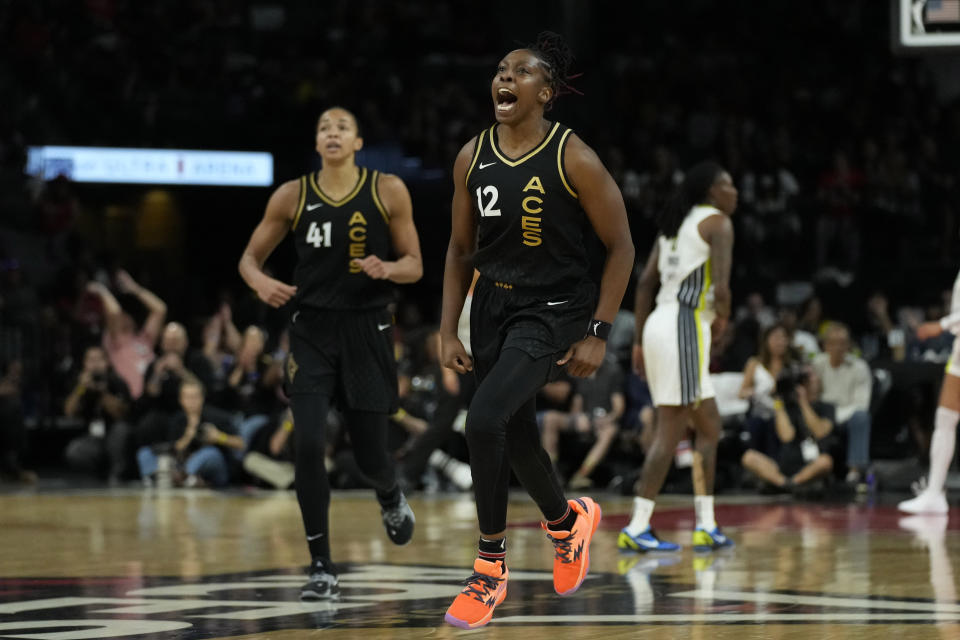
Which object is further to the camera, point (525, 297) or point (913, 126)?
point (913, 126)

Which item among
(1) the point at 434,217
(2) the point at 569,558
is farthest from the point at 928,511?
(1) the point at 434,217

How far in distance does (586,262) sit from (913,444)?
28.9 feet

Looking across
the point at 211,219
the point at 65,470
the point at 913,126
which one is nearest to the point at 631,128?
the point at 913,126

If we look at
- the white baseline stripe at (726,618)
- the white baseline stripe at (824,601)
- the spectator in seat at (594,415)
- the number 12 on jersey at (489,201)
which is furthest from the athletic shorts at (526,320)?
the spectator in seat at (594,415)

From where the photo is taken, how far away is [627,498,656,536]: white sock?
7.74 meters

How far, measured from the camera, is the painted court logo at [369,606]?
5285mm

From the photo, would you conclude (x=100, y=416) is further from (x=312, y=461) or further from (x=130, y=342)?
(x=312, y=461)

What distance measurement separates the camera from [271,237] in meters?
6.53

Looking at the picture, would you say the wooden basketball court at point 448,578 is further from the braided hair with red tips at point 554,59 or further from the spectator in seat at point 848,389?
the braided hair with red tips at point 554,59

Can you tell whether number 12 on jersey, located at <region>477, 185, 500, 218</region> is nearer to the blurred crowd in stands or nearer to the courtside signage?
the blurred crowd in stands

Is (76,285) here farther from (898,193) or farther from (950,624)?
(950,624)

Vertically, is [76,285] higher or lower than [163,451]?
higher

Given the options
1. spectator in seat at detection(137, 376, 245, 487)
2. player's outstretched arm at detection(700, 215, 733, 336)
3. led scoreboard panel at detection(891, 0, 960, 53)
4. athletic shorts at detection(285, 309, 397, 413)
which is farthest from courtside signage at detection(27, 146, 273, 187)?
athletic shorts at detection(285, 309, 397, 413)

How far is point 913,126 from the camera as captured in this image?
1944 centimetres
